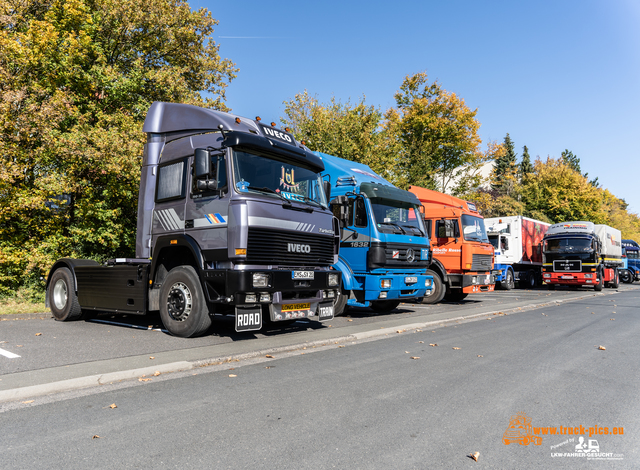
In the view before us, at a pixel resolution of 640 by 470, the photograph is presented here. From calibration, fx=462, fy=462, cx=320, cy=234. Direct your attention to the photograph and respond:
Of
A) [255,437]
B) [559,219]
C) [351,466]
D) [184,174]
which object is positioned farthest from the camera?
[559,219]

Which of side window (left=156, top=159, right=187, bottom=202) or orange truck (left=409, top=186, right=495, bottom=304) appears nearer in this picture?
side window (left=156, top=159, right=187, bottom=202)

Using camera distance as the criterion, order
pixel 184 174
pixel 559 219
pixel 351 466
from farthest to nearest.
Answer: pixel 559 219
pixel 184 174
pixel 351 466

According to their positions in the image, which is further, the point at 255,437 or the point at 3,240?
the point at 3,240

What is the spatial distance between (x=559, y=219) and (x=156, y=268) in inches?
1786

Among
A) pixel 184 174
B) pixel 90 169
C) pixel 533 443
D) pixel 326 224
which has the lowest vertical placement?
pixel 533 443

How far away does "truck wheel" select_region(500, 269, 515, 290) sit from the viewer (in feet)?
81.8

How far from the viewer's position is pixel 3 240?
1438cm

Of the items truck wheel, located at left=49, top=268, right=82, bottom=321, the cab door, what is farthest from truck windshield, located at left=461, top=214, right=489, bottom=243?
truck wheel, located at left=49, top=268, right=82, bottom=321

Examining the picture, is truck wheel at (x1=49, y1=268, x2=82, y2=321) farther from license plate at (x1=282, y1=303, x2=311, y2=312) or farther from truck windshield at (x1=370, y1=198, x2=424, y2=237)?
truck windshield at (x1=370, y1=198, x2=424, y2=237)

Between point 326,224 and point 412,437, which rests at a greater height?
point 326,224

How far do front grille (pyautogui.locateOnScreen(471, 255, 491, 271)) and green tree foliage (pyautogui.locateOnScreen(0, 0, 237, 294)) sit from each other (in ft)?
36.3

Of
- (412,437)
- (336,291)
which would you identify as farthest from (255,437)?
(336,291)

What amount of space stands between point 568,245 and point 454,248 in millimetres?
12484

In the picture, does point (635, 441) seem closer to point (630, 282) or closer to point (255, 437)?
point (255, 437)
